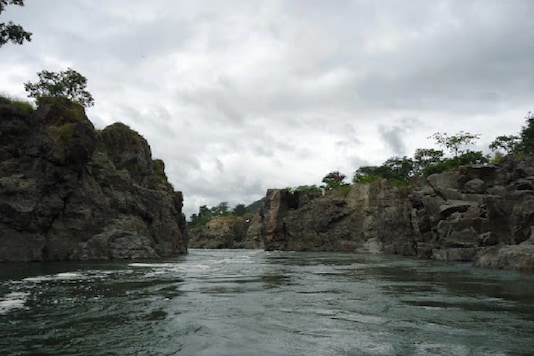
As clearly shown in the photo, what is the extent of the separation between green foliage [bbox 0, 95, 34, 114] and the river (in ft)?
77.5

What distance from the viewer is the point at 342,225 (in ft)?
248

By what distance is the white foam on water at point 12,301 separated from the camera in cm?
1129

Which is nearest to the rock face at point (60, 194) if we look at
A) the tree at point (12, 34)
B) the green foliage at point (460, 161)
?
the tree at point (12, 34)

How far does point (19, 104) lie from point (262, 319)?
3370cm

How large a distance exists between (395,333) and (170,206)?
150ft

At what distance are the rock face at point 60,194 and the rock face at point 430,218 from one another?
2711cm

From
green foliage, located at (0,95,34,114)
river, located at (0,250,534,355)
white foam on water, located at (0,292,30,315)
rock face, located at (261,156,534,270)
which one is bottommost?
river, located at (0,250,534,355)

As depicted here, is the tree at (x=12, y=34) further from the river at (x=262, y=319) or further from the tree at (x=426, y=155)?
the tree at (x=426, y=155)

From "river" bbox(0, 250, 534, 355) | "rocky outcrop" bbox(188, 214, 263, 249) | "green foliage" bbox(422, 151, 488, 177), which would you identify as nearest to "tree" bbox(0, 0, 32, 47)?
"river" bbox(0, 250, 534, 355)

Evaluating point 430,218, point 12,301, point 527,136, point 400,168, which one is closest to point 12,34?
point 12,301

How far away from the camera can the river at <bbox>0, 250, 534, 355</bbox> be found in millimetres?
7863

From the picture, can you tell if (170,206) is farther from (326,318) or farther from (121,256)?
(326,318)

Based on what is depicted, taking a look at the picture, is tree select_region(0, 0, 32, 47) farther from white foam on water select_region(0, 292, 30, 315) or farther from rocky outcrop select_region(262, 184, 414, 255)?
rocky outcrop select_region(262, 184, 414, 255)

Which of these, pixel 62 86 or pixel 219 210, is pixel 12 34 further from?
pixel 219 210
